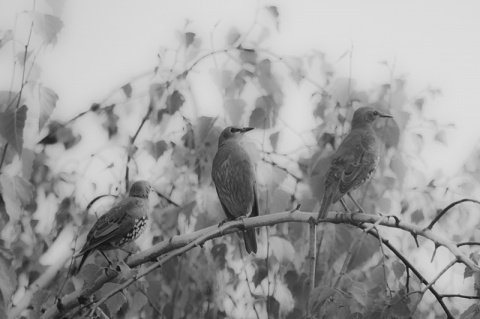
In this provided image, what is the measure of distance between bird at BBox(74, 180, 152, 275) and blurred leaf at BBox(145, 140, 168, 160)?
13 centimetres

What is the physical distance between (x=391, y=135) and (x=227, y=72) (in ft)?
2.06

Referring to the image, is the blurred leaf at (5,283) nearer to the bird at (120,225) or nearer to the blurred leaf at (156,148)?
the bird at (120,225)

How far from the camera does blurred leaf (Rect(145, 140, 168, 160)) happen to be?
100.0 inches

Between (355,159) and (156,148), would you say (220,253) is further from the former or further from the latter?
(355,159)

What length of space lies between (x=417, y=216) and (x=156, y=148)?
96cm

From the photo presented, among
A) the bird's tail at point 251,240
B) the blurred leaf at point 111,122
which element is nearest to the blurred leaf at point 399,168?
the bird's tail at point 251,240

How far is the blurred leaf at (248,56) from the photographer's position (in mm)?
2585

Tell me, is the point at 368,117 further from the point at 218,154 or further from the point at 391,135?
the point at 218,154

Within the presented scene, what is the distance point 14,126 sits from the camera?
1.90 metres

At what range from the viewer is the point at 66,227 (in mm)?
2801

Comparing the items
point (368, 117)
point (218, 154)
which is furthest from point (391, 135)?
point (218, 154)

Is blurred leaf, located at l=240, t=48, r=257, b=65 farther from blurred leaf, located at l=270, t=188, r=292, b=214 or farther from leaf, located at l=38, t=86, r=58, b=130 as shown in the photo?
leaf, located at l=38, t=86, r=58, b=130

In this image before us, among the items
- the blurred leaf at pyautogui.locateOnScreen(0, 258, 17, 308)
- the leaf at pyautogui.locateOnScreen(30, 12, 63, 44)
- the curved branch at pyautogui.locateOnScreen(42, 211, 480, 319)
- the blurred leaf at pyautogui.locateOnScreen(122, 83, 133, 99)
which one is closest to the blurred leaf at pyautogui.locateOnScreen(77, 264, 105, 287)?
the curved branch at pyautogui.locateOnScreen(42, 211, 480, 319)

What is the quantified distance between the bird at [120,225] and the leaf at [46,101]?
1.26ft
